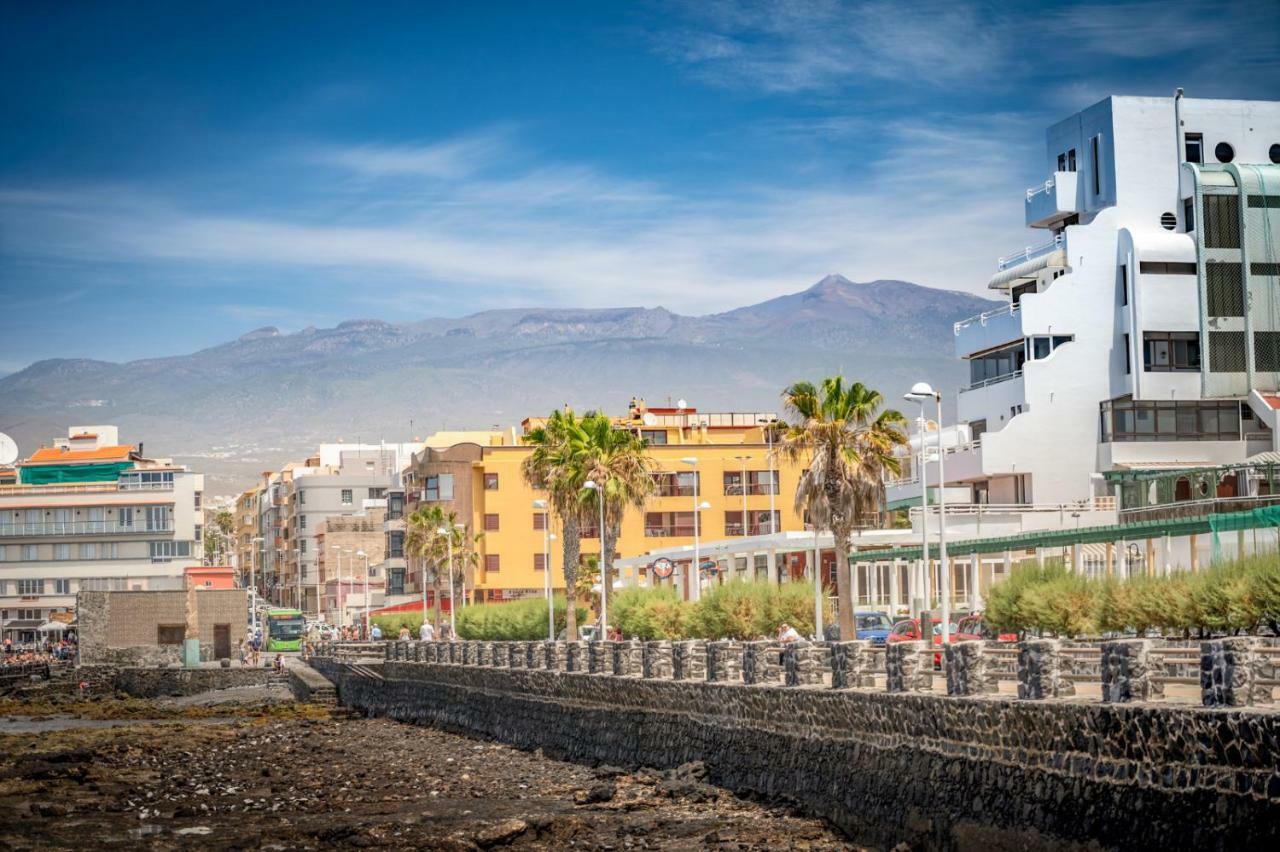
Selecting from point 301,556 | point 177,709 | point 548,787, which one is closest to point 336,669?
point 177,709

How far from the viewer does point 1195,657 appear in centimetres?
2420

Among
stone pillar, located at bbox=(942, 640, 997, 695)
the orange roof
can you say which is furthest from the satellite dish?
stone pillar, located at bbox=(942, 640, 997, 695)

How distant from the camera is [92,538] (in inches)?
4808

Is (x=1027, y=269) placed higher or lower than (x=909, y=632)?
higher

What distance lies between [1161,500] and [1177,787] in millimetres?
46240

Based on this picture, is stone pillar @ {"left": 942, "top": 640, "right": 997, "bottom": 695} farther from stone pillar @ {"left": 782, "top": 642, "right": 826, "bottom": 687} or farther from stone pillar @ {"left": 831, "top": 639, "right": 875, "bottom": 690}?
stone pillar @ {"left": 782, "top": 642, "right": 826, "bottom": 687}

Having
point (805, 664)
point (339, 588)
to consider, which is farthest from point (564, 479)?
point (339, 588)

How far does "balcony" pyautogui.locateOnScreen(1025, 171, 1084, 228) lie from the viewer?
7612 cm

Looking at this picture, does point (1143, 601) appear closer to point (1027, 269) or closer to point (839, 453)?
point (839, 453)

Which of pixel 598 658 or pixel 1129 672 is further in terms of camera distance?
pixel 598 658

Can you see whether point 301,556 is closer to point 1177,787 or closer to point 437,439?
point 437,439

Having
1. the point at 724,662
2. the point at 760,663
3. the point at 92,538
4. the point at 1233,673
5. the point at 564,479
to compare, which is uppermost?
the point at 564,479

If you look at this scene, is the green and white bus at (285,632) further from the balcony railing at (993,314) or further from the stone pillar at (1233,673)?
the stone pillar at (1233,673)

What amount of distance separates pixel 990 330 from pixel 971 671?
184ft
